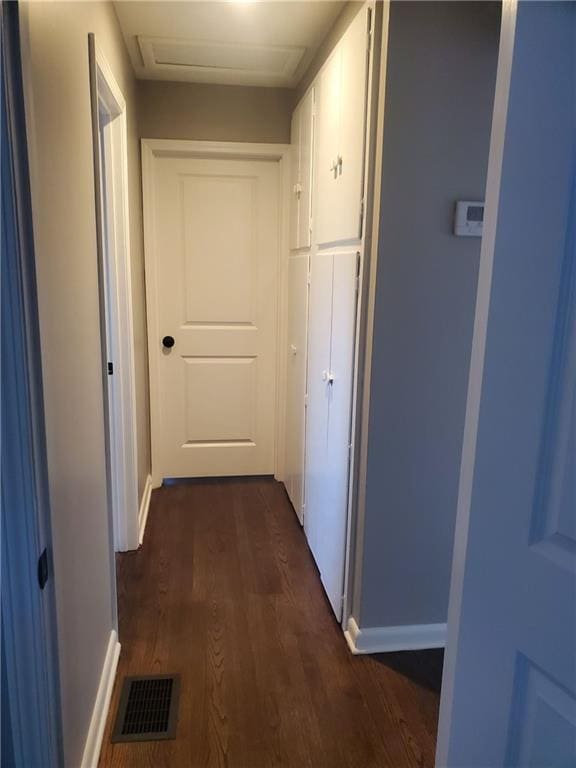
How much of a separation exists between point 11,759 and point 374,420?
1.35 m

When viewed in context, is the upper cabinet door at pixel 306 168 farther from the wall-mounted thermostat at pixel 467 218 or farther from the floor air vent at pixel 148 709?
the floor air vent at pixel 148 709

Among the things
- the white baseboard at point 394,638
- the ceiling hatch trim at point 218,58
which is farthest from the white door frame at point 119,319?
the white baseboard at point 394,638

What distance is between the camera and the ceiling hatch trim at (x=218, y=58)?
262 cm

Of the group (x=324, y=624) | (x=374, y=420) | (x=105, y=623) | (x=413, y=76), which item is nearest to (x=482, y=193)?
(x=413, y=76)

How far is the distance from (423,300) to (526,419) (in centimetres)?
109

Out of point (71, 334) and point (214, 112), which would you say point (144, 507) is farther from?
point (214, 112)

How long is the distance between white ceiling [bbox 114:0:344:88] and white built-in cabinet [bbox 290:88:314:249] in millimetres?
225

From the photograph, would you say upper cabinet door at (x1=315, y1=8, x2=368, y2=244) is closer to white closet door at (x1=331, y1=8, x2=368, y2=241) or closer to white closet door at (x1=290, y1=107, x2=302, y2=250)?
white closet door at (x1=331, y1=8, x2=368, y2=241)

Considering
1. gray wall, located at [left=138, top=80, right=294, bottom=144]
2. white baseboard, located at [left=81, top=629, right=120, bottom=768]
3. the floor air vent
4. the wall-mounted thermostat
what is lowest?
the floor air vent

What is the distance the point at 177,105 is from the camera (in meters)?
3.20

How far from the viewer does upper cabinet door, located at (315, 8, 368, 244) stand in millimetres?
1910

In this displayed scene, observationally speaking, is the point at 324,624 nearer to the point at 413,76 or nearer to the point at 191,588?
the point at 191,588

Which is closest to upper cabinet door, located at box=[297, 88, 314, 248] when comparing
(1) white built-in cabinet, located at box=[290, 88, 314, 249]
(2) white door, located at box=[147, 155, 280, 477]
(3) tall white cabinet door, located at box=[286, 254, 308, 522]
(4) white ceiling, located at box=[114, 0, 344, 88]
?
(1) white built-in cabinet, located at box=[290, 88, 314, 249]

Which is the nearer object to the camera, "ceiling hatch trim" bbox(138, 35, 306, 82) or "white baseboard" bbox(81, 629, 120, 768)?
"white baseboard" bbox(81, 629, 120, 768)
